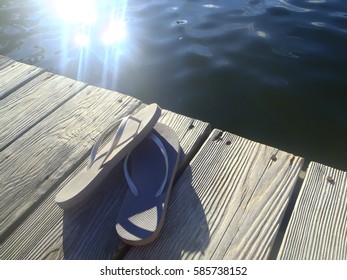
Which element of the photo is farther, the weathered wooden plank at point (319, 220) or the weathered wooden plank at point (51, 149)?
the weathered wooden plank at point (51, 149)

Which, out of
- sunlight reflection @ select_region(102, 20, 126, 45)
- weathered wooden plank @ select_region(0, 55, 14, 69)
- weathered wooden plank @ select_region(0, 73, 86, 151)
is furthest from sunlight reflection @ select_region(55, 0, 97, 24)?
weathered wooden plank @ select_region(0, 73, 86, 151)

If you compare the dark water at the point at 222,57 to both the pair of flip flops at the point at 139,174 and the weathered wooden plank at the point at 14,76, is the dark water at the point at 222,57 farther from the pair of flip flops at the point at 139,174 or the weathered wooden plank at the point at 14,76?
the pair of flip flops at the point at 139,174

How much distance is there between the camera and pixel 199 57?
3.84m

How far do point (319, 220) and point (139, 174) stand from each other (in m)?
0.86

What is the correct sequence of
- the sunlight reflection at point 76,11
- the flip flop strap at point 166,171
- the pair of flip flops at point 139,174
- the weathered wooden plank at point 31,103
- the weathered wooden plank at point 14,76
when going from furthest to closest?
the sunlight reflection at point 76,11, the weathered wooden plank at point 14,76, the weathered wooden plank at point 31,103, the flip flop strap at point 166,171, the pair of flip flops at point 139,174

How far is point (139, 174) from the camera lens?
5.60 feet

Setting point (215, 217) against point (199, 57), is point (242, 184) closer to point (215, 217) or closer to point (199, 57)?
A: point (215, 217)

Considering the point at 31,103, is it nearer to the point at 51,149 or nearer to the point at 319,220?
the point at 51,149

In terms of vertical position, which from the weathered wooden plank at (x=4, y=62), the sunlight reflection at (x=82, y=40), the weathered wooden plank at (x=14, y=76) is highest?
the weathered wooden plank at (x=14, y=76)

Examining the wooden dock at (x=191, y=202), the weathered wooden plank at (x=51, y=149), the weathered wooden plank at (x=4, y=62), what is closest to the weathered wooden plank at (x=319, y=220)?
the wooden dock at (x=191, y=202)

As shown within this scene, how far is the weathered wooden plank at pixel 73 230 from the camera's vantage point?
146 cm

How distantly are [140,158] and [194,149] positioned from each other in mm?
313

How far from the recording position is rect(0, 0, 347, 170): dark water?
3.02 metres

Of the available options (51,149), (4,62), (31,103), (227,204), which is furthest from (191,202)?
(4,62)
